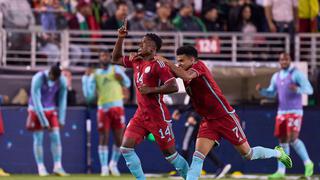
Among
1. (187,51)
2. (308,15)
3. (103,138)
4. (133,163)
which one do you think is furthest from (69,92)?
(187,51)

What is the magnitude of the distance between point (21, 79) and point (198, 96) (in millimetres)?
9246

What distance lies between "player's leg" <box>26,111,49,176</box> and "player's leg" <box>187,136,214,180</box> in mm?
7797

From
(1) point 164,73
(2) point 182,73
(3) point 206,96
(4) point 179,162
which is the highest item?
(2) point 182,73

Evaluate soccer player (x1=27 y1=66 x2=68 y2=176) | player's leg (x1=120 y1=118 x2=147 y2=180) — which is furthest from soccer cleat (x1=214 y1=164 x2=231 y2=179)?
player's leg (x1=120 y1=118 x2=147 y2=180)

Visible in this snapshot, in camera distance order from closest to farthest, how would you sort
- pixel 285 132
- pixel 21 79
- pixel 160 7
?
pixel 285 132 → pixel 21 79 → pixel 160 7

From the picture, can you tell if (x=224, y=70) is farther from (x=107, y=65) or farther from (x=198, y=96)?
(x=198, y=96)

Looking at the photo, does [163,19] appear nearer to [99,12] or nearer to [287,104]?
[99,12]

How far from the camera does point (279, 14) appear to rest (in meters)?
26.0

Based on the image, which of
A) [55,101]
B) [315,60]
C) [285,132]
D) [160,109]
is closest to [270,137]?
[285,132]

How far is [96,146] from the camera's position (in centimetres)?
2372

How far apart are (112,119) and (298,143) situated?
408 cm

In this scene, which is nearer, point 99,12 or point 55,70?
point 55,70

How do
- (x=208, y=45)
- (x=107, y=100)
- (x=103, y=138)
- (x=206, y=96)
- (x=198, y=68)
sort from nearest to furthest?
(x=198, y=68) → (x=206, y=96) → (x=103, y=138) → (x=107, y=100) → (x=208, y=45)

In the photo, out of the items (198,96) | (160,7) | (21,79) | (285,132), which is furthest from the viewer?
(160,7)
